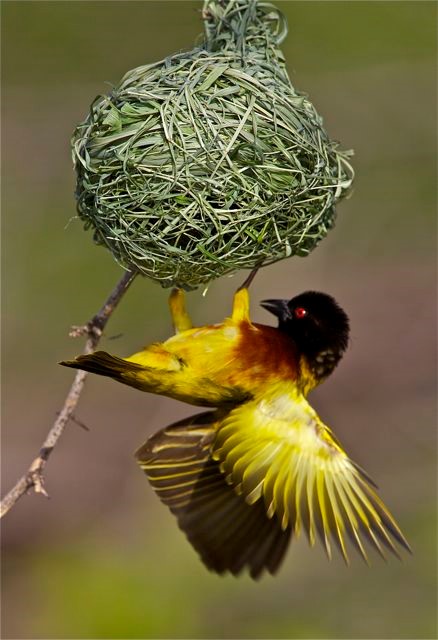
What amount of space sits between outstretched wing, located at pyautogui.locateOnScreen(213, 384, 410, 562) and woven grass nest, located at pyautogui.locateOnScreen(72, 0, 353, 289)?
920 millimetres

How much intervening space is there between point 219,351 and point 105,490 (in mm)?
4886

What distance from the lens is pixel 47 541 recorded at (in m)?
8.98

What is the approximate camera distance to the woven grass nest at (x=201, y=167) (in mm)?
3879

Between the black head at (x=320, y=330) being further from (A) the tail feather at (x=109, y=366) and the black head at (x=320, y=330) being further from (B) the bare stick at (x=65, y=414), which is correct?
(B) the bare stick at (x=65, y=414)

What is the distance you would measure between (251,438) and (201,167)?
1.42 metres

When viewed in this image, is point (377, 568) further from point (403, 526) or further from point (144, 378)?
point (144, 378)

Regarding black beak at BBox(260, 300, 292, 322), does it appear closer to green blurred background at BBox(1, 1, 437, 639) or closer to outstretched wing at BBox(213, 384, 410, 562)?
outstretched wing at BBox(213, 384, 410, 562)

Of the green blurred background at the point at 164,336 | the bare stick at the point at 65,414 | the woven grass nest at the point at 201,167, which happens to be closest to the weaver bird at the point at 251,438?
the bare stick at the point at 65,414

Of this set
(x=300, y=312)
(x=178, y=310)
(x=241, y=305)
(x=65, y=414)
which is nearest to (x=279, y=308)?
(x=300, y=312)

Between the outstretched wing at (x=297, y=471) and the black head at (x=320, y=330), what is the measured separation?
30cm

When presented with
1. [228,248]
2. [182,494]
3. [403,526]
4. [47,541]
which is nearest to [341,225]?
[403,526]

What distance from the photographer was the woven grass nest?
388cm

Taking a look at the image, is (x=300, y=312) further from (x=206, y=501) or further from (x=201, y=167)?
(x=201, y=167)

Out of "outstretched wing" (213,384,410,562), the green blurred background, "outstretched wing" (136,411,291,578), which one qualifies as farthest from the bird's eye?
the green blurred background
